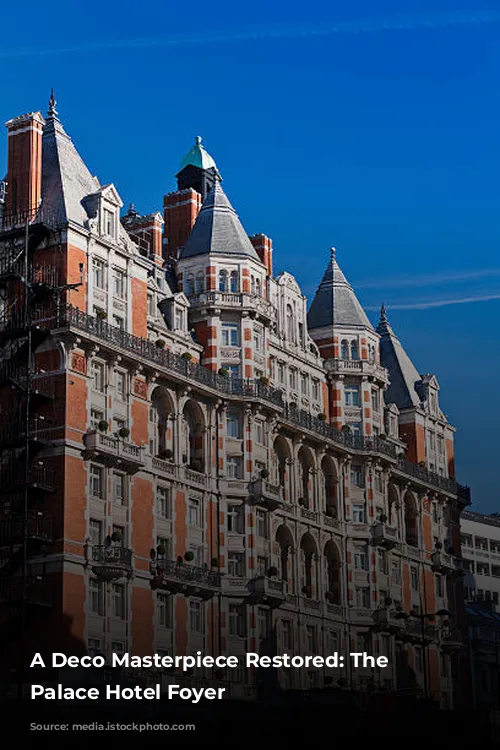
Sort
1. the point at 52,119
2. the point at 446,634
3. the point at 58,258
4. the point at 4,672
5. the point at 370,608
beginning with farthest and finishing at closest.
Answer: the point at 446,634
the point at 370,608
the point at 52,119
the point at 58,258
the point at 4,672

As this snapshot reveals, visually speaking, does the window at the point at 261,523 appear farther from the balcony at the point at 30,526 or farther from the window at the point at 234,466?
the balcony at the point at 30,526

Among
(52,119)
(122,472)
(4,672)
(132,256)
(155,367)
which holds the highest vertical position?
(52,119)

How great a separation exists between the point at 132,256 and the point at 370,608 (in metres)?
32.3

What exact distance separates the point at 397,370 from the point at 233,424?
95.9 ft

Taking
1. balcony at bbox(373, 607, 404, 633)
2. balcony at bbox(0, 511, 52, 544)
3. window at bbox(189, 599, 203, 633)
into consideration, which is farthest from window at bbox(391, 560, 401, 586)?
balcony at bbox(0, 511, 52, 544)

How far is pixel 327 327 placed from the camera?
115 metres

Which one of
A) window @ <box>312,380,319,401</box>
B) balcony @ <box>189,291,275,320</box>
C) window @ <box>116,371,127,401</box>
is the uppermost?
balcony @ <box>189,291,275,320</box>

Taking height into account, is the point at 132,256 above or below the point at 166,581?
above

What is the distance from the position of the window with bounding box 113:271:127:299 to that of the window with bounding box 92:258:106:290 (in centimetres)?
122

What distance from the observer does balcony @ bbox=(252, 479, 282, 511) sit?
97.7 metres

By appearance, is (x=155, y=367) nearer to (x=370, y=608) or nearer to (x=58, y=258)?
(x=58, y=258)

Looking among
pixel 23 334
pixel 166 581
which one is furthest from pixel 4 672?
pixel 23 334

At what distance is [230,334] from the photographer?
102 m

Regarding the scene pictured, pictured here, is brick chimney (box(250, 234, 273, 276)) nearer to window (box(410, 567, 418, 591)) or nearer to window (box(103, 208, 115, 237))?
window (box(103, 208, 115, 237))
